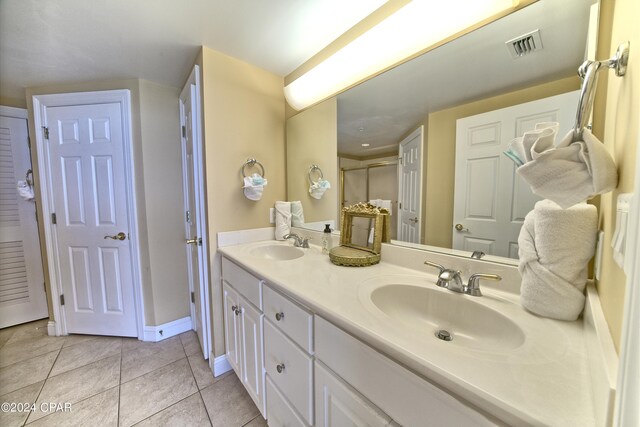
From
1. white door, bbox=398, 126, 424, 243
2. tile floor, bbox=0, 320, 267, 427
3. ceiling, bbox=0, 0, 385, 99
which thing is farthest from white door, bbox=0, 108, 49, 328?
white door, bbox=398, 126, 424, 243

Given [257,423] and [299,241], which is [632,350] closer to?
[299,241]

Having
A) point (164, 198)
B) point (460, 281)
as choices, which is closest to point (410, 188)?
point (460, 281)

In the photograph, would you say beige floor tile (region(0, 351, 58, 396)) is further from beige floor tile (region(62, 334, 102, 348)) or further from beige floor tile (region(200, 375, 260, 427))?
beige floor tile (region(200, 375, 260, 427))

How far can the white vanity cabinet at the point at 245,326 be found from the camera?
1.14m

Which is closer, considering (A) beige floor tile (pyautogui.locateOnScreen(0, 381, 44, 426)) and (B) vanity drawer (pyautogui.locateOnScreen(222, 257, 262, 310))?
(B) vanity drawer (pyautogui.locateOnScreen(222, 257, 262, 310))

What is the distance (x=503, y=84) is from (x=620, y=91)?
0.39 metres

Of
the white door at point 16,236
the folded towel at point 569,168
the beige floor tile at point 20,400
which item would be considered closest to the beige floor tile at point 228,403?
the beige floor tile at point 20,400

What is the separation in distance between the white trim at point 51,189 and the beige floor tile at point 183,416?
906mm

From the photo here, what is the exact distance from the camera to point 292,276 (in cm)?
99

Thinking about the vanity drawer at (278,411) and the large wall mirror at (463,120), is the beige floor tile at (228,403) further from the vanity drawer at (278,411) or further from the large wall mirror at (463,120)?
the large wall mirror at (463,120)

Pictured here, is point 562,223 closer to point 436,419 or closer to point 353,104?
point 436,419

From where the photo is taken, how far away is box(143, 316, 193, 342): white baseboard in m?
1.95

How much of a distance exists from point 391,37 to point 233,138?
106cm

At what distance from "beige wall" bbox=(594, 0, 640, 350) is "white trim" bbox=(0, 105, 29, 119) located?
349 cm
